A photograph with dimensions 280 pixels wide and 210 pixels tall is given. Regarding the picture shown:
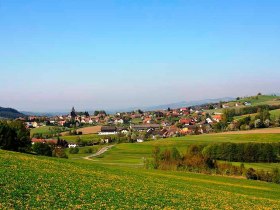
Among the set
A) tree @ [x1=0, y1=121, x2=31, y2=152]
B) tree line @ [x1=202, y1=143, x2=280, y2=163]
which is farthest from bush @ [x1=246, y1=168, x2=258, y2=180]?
tree @ [x1=0, y1=121, x2=31, y2=152]

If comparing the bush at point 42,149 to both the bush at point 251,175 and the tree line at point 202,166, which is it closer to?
the tree line at point 202,166

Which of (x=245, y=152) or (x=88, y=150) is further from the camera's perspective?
(x=88, y=150)

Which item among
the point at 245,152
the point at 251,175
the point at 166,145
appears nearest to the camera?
the point at 251,175

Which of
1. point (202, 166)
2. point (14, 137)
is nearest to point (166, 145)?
point (202, 166)

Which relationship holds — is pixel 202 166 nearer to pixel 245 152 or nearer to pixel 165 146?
pixel 245 152

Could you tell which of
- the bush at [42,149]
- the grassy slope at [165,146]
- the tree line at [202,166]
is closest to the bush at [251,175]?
the tree line at [202,166]

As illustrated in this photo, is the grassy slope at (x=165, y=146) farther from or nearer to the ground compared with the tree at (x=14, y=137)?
nearer to the ground

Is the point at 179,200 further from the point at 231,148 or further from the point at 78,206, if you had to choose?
the point at 231,148

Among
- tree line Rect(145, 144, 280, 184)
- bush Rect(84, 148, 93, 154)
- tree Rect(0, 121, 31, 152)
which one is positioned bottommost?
bush Rect(84, 148, 93, 154)

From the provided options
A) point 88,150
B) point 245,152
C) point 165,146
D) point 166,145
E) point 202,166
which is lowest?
point 88,150

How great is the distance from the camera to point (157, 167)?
286ft

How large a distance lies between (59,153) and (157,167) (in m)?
39.8

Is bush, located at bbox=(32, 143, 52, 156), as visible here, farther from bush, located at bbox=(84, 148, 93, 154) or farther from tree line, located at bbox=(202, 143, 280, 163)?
tree line, located at bbox=(202, 143, 280, 163)

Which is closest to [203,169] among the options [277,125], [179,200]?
[179,200]
